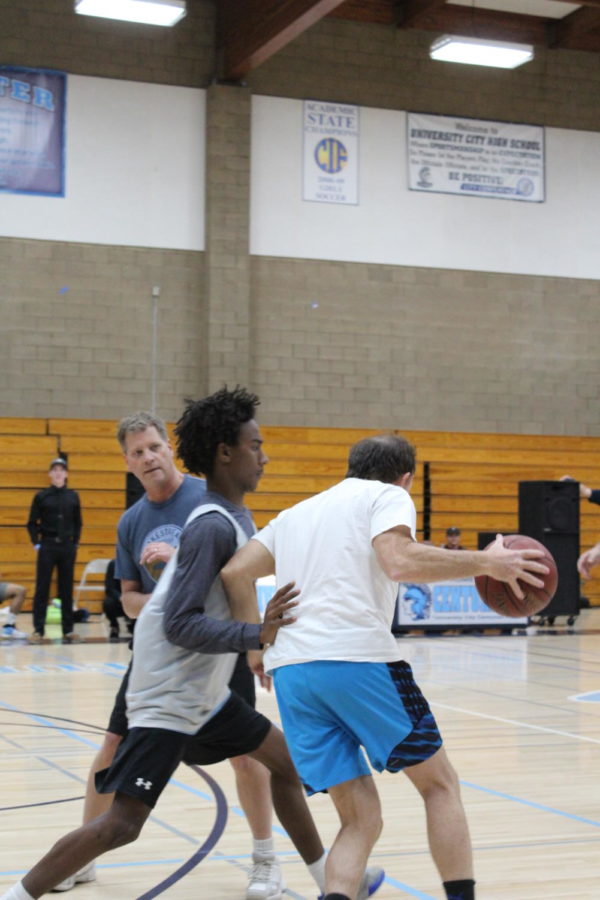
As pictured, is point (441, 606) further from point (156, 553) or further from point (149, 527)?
point (156, 553)

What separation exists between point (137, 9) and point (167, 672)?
12267 mm

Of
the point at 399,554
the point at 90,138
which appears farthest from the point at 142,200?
the point at 399,554

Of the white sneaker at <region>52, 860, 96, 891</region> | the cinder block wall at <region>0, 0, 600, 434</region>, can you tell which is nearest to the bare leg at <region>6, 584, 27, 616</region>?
the cinder block wall at <region>0, 0, 600, 434</region>

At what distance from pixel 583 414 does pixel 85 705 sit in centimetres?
1154

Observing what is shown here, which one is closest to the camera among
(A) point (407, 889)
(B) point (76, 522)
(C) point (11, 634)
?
(A) point (407, 889)

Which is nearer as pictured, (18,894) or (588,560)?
(18,894)

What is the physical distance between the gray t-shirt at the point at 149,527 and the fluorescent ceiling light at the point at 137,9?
11.1 meters

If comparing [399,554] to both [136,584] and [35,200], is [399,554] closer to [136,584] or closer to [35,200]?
[136,584]

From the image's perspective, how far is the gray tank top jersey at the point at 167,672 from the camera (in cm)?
338

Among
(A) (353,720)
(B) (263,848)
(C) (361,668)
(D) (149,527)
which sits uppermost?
(D) (149,527)

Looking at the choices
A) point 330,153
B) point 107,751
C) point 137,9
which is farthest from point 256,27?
point 107,751

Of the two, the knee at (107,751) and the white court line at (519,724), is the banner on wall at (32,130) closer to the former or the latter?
the white court line at (519,724)

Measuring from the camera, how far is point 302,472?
16.9 m

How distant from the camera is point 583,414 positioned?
59.7 ft
